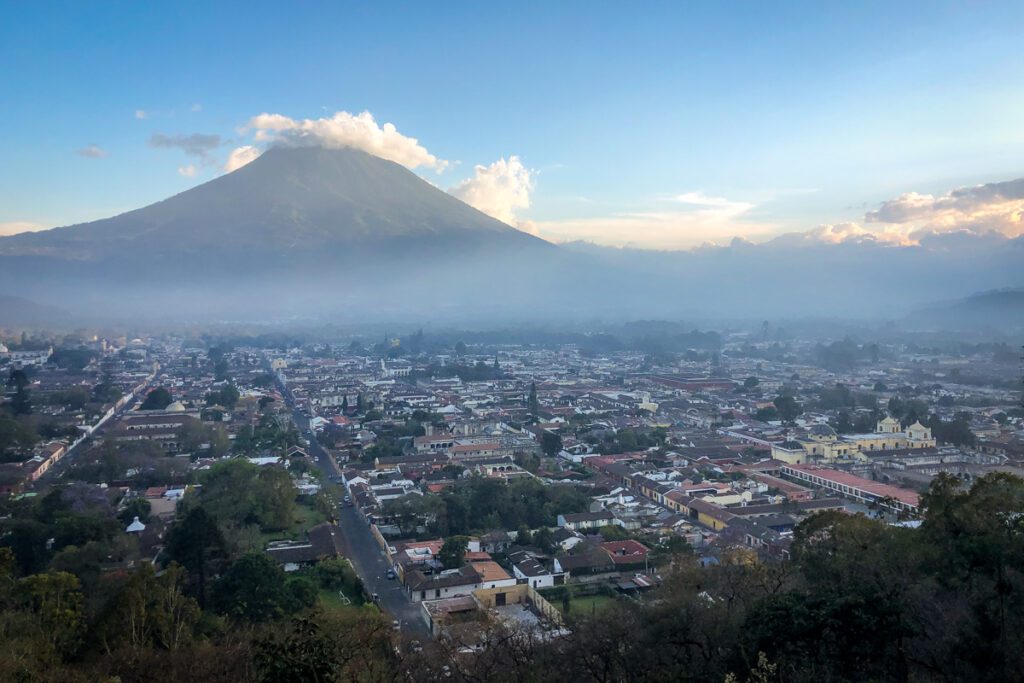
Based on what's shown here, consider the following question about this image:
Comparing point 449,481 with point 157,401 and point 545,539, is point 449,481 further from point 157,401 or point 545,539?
point 157,401

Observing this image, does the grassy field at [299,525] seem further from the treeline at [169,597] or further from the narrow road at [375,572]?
the narrow road at [375,572]

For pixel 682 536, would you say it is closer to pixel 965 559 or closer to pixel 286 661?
pixel 965 559

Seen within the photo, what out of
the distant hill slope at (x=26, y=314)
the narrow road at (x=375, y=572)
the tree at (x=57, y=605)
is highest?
the distant hill slope at (x=26, y=314)

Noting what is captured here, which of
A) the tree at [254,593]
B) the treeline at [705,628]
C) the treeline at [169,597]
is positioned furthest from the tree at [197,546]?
the treeline at [705,628]

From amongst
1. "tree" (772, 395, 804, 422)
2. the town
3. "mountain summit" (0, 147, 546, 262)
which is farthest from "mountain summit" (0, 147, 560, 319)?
"tree" (772, 395, 804, 422)

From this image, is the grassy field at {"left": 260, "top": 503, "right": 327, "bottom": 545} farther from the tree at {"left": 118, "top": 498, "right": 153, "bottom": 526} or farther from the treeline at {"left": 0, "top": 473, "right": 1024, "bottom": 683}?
the treeline at {"left": 0, "top": 473, "right": 1024, "bottom": 683}

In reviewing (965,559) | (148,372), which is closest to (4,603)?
(965,559)

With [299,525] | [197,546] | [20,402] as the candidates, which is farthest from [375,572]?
[20,402]
